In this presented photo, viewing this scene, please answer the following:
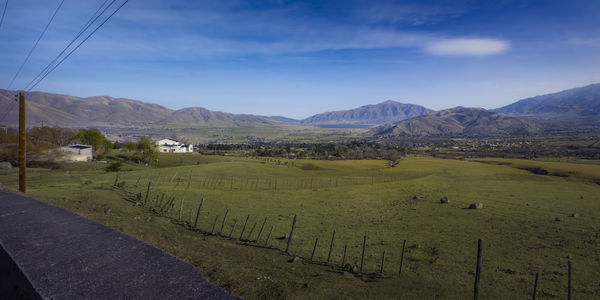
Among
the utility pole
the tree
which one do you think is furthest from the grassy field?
the tree

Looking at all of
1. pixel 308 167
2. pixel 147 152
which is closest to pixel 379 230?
pixel 308 167

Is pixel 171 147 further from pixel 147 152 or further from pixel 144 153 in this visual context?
pixel 147 152

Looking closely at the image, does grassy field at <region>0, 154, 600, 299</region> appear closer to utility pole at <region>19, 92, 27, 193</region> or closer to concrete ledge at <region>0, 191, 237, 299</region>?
utility pole at <region>19, 92, 27, 193</region>

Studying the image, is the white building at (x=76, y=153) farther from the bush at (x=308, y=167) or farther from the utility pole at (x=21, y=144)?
the utility pole at (x=21, y=144)

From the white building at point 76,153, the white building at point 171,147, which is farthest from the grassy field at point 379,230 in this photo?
the white building at point 171,147

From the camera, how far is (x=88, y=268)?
23.7ft

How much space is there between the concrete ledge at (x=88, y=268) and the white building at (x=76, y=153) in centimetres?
7454

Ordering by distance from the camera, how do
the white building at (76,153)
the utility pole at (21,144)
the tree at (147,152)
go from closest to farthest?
the utility pole at (21,144)
the white building at (76,153)
the tree at (147,152)

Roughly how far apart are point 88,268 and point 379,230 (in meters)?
22.2

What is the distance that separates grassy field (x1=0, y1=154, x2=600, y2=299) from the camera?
43.5 feet

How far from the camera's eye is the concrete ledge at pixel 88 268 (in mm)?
6168

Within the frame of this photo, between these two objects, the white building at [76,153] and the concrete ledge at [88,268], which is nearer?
the concrete ledge at [88,268]

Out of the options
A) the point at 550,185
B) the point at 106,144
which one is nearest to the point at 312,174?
the point at 550,185

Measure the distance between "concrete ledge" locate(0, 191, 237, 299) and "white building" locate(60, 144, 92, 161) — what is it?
7454 centimetres
